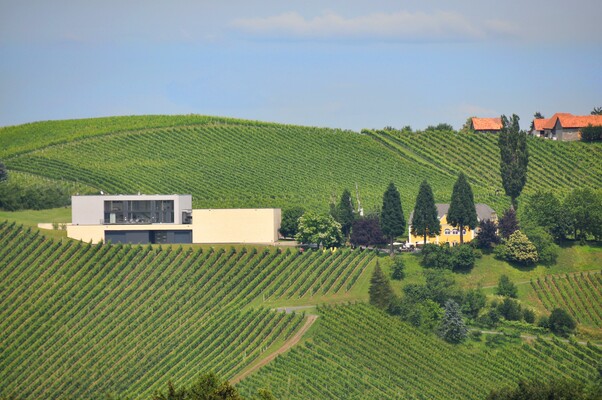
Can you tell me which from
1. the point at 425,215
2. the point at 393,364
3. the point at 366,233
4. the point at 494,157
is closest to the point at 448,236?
the point at 425,215

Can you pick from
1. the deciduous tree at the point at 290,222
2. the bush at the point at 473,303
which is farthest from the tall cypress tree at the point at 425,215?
the bush at the point at 473,303

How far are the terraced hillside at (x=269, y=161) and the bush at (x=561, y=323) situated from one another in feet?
94.9

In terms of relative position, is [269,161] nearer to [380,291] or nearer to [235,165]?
[235,165]

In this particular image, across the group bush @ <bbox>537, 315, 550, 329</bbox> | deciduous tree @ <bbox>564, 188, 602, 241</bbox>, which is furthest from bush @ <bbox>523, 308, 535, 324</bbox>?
deciduous tree @ <bbox>564, 188, 602, 241</bbox>

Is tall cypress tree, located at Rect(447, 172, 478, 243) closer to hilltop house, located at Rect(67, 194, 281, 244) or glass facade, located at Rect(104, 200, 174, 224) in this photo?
hilltop house, located at Rect(67, 194, 281, 244)

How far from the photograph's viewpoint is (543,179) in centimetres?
14775

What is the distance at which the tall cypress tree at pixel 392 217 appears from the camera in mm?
115375

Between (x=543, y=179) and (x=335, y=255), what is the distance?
139ft

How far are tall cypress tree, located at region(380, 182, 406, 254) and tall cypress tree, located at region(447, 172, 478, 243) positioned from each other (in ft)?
12.8

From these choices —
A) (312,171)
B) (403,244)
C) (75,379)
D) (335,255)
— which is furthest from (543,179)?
(75,379)

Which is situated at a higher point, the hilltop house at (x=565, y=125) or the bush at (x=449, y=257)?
the hilltop house at (x=565, y=125)

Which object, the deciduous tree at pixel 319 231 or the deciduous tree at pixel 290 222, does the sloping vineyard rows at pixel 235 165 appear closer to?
the deciduous tree at pixel 290 222

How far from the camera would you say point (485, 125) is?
164000mm

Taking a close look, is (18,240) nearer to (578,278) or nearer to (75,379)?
(75,379)
